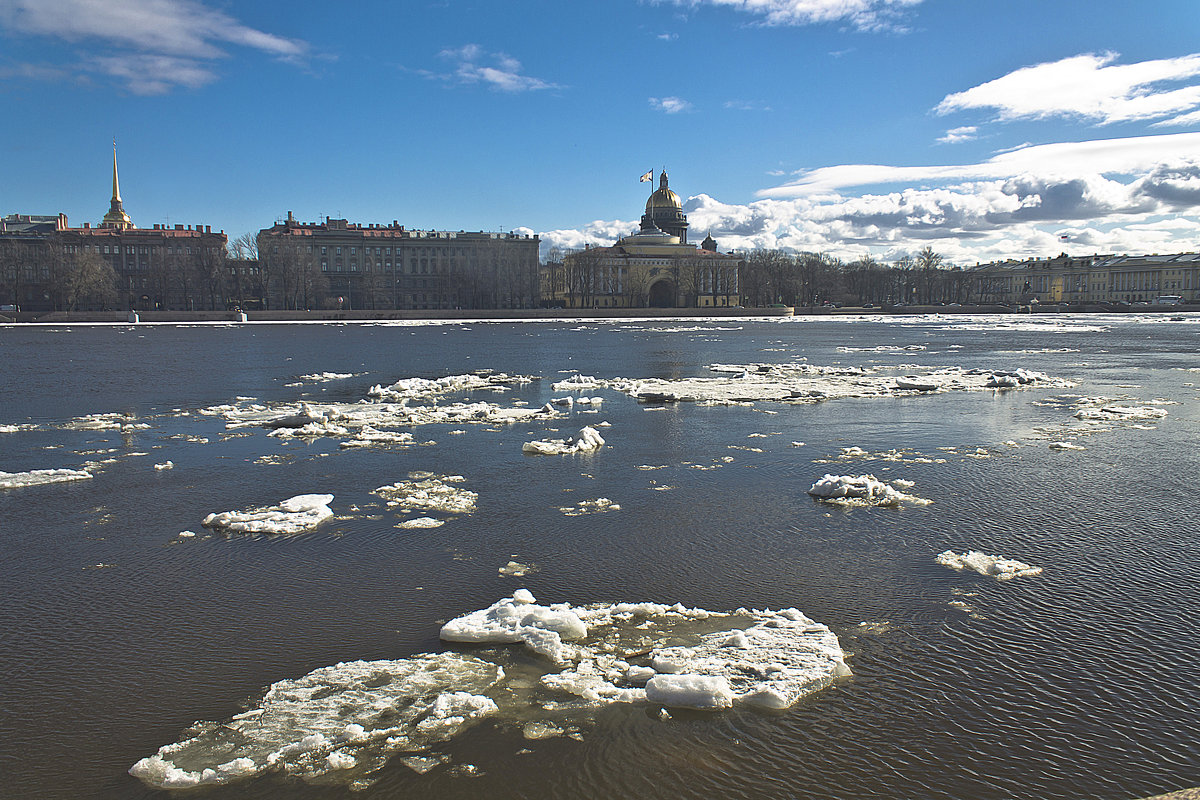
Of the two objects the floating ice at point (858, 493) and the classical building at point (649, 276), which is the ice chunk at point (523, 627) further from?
the classical building at point (649, 276)

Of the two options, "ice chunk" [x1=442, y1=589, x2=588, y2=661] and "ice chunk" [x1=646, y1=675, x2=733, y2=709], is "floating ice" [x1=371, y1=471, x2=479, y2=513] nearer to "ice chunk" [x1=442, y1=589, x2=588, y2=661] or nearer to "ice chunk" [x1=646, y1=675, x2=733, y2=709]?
"ice chunk" [x1=442, y1=589, x2=588, y2=661]

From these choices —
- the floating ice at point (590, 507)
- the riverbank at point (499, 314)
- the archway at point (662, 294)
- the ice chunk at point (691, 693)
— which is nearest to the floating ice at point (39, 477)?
the floating ice at point (590, 507)

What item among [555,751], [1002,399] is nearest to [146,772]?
[555,751]

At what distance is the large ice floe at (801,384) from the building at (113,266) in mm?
84687

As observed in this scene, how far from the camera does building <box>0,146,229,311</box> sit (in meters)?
91.8

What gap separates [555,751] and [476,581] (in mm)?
2610

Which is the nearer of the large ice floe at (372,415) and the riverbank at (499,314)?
the large ice floe at (372,415)

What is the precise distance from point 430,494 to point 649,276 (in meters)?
115

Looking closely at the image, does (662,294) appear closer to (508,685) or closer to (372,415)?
(372,415)

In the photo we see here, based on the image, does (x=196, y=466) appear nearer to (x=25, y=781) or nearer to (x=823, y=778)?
(x=25, y=781)

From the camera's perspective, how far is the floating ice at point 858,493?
943 cm

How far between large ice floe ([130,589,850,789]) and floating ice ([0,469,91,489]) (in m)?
7.51

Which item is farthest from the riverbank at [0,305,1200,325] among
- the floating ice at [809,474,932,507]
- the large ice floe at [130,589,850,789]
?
the large ice floe at [130,589,850,789]

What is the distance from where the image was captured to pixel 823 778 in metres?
4.29
